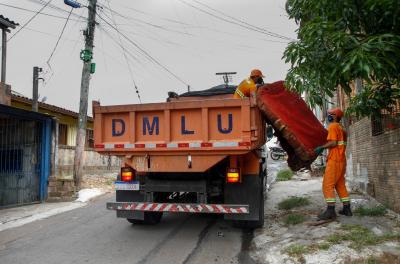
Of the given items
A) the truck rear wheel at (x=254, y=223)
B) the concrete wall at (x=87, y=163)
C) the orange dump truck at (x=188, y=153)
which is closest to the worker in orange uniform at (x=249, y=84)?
the orange dump truck at (x=188, y=153)

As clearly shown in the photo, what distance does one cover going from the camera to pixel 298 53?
4.12m

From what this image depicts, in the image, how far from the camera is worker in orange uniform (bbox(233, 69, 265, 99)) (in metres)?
7.02

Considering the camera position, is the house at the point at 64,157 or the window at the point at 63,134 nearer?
the house at the point at 64,157

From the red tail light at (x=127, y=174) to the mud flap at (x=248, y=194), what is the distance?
1.54m

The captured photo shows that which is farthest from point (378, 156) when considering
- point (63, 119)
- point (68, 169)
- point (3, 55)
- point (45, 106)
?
point (63, 119)

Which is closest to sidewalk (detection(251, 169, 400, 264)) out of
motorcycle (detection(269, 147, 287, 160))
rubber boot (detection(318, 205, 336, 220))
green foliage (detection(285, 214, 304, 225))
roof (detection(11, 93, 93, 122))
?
green foliage (detection(285, 214, 304, 225))

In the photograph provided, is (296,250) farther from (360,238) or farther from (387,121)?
(387,121)

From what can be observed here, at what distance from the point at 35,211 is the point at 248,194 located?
590 centimetres

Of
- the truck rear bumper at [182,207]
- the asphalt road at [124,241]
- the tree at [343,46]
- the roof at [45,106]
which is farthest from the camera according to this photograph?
the roof at [45,106]

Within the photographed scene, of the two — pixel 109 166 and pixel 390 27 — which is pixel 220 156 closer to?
pixel 390 27

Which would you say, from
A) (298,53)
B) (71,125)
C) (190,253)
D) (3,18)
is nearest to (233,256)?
(190,253)

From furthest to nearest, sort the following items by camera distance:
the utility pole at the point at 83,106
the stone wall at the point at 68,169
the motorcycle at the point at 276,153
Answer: the motorcycle at the point at 276,153, the utility pole at the point at 83,106, the stone wall at the point at 68,169

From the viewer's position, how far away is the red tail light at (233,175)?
6297 mm

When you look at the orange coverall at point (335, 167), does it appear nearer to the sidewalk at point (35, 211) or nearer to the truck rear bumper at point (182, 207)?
the truck rear bumper at point (182, 207)
